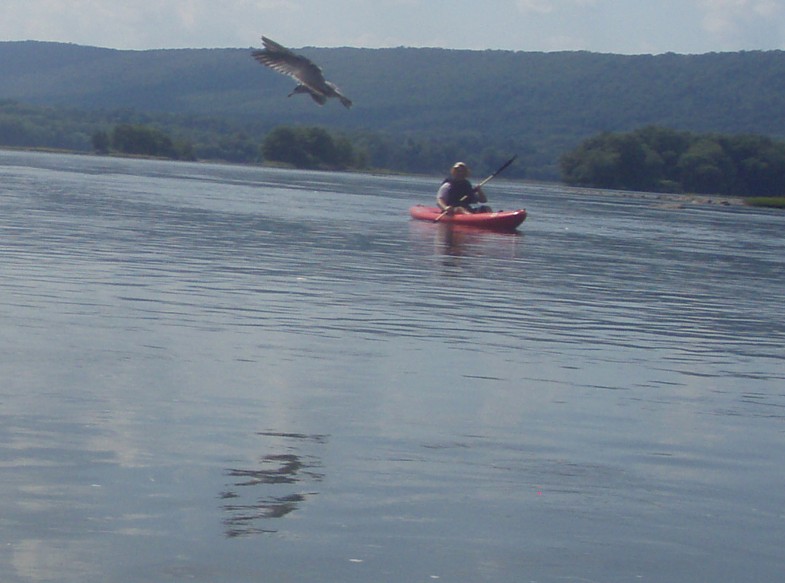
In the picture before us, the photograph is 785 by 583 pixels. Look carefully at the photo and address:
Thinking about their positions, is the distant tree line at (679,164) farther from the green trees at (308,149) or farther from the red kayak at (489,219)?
the red kayak at (489,219)

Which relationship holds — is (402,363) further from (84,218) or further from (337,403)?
(84,218)

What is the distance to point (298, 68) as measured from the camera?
1509cm

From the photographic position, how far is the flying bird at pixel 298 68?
1462cm

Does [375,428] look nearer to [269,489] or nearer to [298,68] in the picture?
[269,489]

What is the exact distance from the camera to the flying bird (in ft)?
48.0

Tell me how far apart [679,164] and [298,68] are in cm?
11047

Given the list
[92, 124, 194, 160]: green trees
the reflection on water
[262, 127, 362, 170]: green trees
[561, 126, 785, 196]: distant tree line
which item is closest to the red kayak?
the reflection on water

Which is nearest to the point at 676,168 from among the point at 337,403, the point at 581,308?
the point at 581,308

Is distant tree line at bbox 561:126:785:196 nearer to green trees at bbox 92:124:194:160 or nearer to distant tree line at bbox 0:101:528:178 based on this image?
distant tree line at bbox 0:101:528:178

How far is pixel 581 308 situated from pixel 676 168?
109072mm

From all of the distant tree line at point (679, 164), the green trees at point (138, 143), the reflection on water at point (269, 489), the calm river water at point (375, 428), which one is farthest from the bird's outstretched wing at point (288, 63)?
the green trees at point (138, 143)

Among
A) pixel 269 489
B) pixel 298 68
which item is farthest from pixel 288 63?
pixel 269 489

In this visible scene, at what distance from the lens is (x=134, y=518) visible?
6902mm

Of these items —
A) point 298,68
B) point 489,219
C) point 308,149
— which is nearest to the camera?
point 298,68
